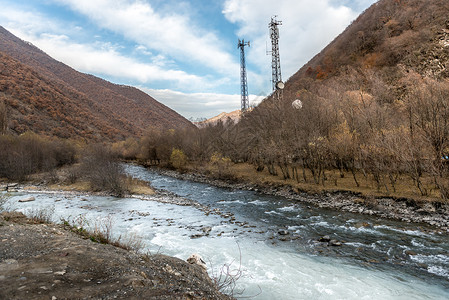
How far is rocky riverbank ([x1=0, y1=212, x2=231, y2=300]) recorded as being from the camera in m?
A: 4.57

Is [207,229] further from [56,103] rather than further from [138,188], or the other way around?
[56,103]

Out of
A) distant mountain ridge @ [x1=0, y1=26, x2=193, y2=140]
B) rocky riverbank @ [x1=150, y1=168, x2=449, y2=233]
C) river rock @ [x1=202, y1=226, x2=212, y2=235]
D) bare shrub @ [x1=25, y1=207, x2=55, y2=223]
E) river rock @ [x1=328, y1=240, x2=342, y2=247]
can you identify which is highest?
distant mountain ridge @ [x1=0, y1=26, x2=193, y2=140]

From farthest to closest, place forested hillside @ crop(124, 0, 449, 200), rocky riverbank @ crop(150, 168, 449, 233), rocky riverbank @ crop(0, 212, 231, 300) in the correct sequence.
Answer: forested hillside @ crop(124, 0, 449, 200) → rocky riverbank @ crop(150, 168, 449, 233) → rocky riverbank @ crop(0, 212, 231, 300)

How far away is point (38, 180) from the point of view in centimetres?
3581

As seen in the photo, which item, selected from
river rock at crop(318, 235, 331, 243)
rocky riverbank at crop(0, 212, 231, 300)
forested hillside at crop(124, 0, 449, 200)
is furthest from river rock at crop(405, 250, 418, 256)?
rocky riverbank at crop(0, 212, 231, 300)

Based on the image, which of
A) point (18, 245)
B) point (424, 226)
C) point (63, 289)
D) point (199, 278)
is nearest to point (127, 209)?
point (18, 245)

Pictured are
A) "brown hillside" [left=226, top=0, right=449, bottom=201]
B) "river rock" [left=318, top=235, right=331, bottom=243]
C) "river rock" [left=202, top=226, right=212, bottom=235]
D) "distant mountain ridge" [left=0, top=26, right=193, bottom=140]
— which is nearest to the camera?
"river rock" [left=318, top=235, right=331, bottom=243]

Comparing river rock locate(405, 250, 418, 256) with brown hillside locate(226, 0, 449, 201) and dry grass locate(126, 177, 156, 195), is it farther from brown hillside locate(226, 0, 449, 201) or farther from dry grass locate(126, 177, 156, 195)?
dry grass locate(126, 177, 156, 195)

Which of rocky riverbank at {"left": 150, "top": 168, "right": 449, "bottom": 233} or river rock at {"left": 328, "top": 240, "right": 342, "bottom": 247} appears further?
rocky riverbank at {"left": 150, "top": 168, "right": 449, "bottom": 233}

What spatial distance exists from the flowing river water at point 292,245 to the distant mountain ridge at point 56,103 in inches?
1819

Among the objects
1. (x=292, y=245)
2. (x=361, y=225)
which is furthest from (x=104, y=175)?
(x=361, y=225)

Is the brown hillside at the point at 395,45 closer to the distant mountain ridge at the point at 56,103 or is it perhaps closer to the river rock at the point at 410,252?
the river rock at the point at 410,252

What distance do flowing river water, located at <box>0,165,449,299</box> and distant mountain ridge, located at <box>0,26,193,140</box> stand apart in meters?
46.2

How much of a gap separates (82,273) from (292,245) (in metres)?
10.8
